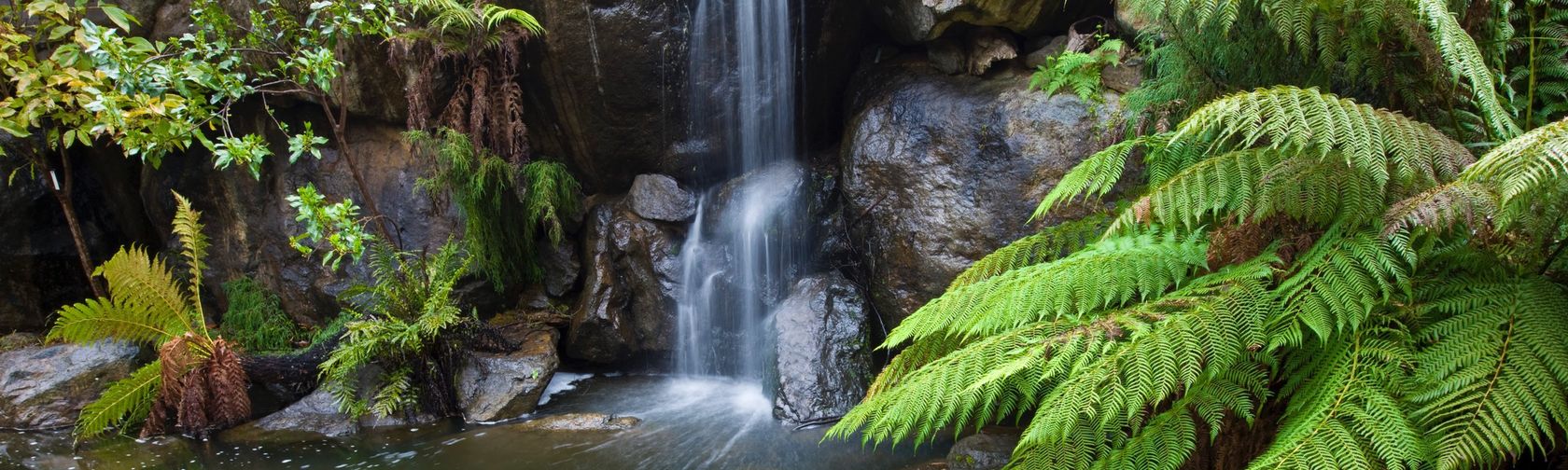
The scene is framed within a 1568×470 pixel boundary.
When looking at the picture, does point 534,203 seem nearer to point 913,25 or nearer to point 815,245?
point 815,245

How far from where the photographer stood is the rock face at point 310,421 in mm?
4363

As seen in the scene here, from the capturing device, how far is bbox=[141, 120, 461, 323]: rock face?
5590 millimetres

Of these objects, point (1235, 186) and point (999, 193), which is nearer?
point (1235, 186)

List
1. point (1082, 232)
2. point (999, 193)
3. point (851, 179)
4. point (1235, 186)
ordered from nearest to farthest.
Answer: point (1235, 186)
point (1082, 232)
point (999, 193)
point (851, 179)

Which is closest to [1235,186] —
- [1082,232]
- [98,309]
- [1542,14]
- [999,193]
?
[1082,232]

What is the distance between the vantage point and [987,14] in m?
4.33

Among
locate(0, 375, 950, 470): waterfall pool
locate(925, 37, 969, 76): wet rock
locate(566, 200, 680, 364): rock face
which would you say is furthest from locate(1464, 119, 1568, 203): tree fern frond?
locate(566, 200, 680, 364): rock face

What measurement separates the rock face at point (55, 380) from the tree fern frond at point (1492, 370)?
6228 mm

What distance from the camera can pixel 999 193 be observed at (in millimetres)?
4078

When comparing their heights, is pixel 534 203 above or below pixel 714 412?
above

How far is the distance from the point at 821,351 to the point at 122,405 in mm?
3772

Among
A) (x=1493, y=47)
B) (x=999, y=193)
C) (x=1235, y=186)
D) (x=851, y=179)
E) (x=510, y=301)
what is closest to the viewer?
(x=1235, y=186)

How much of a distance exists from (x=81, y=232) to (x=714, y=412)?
5.02m

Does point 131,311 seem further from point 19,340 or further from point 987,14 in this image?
point 987,14
